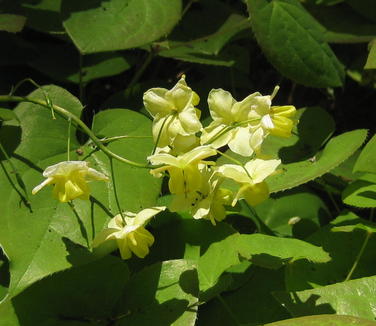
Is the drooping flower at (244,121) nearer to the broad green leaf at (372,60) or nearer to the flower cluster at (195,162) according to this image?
the flower cluster at (195,162)

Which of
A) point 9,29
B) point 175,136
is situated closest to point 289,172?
point 175,136

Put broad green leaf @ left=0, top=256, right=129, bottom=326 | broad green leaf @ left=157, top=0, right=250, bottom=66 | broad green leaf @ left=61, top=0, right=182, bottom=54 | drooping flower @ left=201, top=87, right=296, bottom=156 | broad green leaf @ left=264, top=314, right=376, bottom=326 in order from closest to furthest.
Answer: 1. broad green leaf @ left=264, top=314, right=376, bottom=326
2. drooping flower @ left=201, top=87, right=296, bottom=156
3. broad green leaf @ left=0, top=256, right=129, bottom=326
4. broad green leaf @ left=61, top=0, right=182, bottom=54
5. broad green leaf @ left=157, top=0, right=250, bottom=66

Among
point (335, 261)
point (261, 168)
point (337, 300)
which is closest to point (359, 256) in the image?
point (335, 261)

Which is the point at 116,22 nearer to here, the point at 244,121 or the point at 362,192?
the point at 244,121

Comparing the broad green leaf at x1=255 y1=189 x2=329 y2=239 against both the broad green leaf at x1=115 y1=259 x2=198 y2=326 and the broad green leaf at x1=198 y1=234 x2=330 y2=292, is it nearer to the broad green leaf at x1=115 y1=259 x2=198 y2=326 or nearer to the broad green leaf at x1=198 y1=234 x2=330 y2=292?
the broad green leaf at x1=198 y1=234 x2=330 y2=292

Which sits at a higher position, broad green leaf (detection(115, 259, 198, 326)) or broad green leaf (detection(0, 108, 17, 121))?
broad green leaf (detection(0, 108, 17, 121))

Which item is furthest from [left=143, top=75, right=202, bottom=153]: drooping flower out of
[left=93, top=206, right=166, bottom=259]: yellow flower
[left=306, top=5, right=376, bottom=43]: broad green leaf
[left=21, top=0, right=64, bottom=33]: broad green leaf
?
[left=306, top=5, right=376, bottom=43]: broad green leaf

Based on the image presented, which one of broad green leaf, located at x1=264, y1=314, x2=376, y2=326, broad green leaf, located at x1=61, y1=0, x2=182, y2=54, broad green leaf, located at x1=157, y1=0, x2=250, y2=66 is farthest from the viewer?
broad green leaf, located at x1=157, y1=0, x2=250, y2=66
